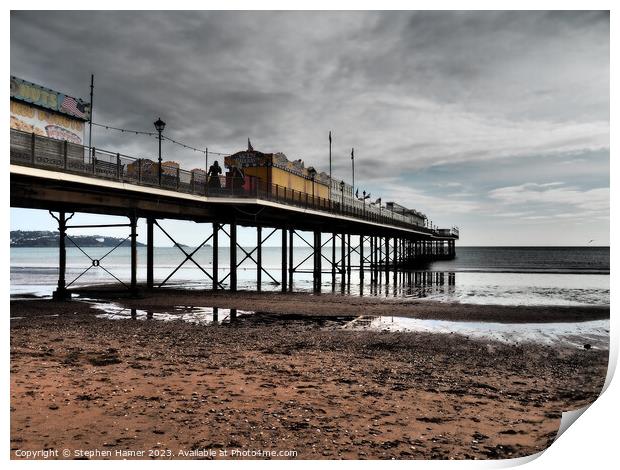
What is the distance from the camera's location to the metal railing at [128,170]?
11.8m

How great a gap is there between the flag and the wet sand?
226 inches

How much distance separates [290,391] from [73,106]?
10.7m

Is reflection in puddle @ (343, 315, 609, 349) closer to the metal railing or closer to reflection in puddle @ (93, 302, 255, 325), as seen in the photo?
reflection in puddle @ (93, 302, 255, 325)

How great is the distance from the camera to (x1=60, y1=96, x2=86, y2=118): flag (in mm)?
13055

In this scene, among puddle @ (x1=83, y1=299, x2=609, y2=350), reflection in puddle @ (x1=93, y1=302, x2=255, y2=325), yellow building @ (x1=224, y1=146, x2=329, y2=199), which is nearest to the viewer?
puddle @ (x1=83, y1=299, x2=609, y2=350)

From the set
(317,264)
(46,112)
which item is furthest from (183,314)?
(317,264)

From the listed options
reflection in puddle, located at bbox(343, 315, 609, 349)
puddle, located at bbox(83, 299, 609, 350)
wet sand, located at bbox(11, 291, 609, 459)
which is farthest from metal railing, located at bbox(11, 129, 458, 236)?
reflection in puddle, located at bbox(343, 315, 609, 349)

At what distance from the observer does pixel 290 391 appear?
6.91m

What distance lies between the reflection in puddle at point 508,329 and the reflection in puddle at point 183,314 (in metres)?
3.95

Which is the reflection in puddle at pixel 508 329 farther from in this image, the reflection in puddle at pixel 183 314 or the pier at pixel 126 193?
the pier at pixel 126 193

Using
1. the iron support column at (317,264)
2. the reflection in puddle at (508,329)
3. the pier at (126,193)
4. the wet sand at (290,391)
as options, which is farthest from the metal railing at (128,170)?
the reflection in puddle at (508,329)

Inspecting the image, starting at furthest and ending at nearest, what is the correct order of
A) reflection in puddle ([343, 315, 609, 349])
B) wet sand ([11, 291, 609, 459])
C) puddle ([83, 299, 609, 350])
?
puddle ([83, 299, 609, 350])
reflection in puddle ([343, 315, 609, 349])
wet sand ([11, 291, 609, 459])
